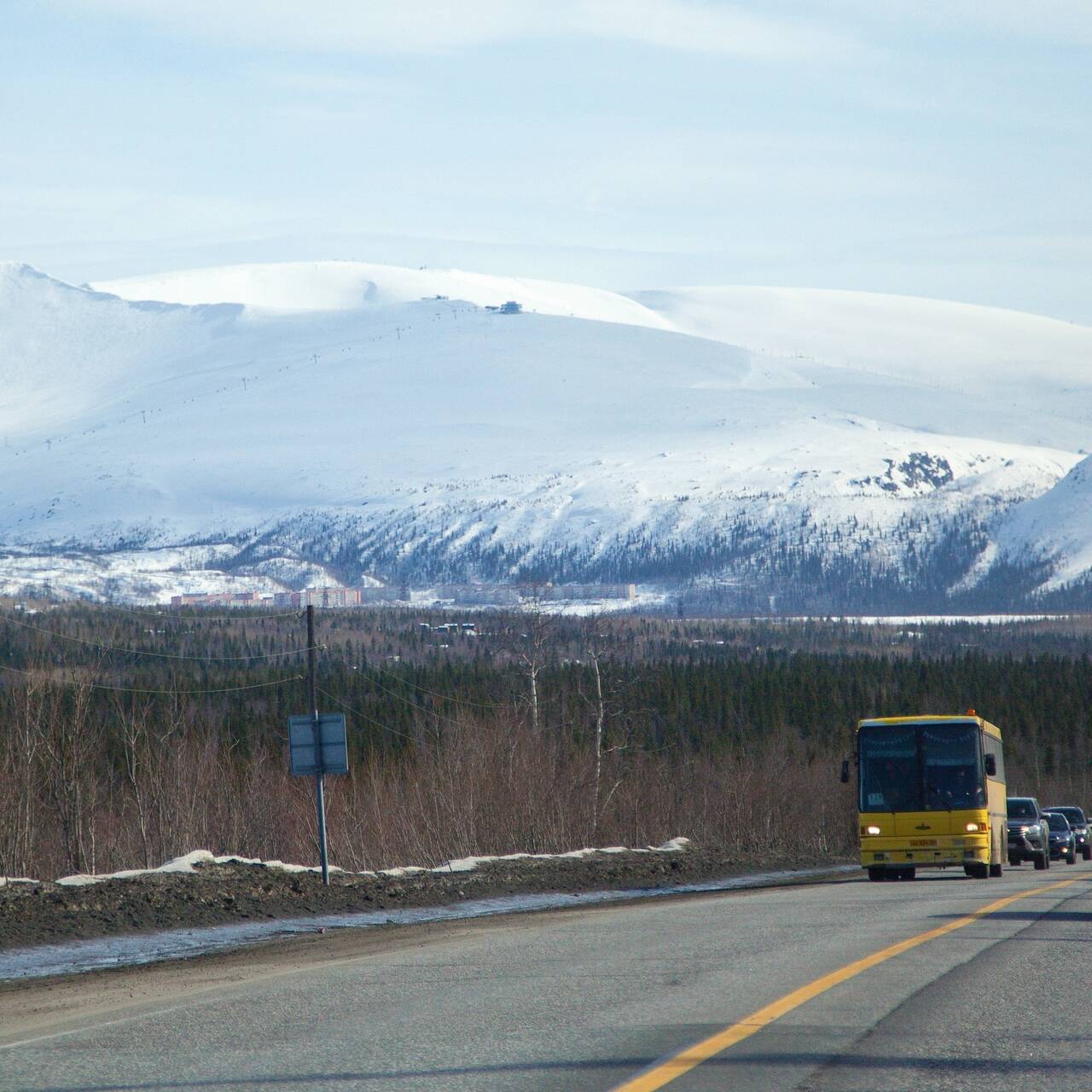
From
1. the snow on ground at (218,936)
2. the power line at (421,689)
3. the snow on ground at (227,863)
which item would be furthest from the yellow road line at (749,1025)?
the power line at (421,689)

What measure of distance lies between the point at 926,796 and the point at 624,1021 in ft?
74.4

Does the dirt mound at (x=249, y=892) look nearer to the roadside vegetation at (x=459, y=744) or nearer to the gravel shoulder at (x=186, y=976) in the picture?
the gravel shoulder at (x=186, y=976)

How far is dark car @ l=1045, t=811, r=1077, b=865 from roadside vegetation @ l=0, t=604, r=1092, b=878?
727 cm

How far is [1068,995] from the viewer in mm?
12430

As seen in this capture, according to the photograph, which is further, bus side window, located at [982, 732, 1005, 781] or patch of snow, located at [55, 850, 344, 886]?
bus side window, located at [982, 732, 1005, 781]

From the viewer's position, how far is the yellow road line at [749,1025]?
29.4 feet

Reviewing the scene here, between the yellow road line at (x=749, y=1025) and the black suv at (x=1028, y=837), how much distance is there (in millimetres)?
27116

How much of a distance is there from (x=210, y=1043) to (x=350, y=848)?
4192 centimetres

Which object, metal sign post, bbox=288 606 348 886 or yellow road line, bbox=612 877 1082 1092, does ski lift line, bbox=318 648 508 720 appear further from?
yellow road line, bbox=612 877 1082 1092

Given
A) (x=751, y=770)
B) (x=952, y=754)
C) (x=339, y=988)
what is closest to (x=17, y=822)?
(x=952, y=754)

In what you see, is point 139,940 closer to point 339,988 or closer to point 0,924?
point 0,924

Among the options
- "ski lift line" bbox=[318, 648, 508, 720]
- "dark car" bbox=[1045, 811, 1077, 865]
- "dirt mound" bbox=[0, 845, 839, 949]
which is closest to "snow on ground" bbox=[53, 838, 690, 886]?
"dirt mound" bbox=[0, 845, 839, 949]

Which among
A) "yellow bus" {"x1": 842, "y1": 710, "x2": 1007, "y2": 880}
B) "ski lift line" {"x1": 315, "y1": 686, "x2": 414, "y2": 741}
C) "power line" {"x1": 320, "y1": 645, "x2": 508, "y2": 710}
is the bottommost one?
"ski lift line" {"x1": 315, "y1": 686, "x2": 414, "y2": 741}

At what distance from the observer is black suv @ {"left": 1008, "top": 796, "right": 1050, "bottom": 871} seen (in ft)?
140
